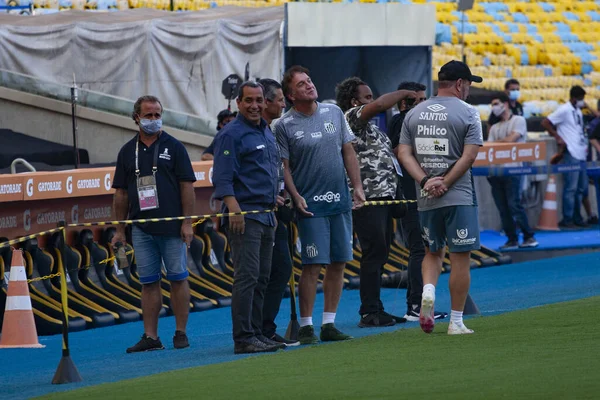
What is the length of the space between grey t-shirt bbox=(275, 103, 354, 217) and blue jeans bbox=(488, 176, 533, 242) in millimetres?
8573

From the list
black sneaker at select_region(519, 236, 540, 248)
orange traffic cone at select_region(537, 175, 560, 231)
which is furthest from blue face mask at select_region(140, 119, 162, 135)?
orange traffic cone at select_region(537, 175, 560, 231)

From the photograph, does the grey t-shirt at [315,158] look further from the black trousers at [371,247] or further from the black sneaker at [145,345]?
the black sneaker at [145,345]

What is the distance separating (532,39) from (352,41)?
15303 mm

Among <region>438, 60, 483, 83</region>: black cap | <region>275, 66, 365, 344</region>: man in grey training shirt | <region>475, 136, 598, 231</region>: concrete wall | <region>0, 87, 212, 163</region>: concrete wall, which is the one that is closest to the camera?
<region>438, 60, 483, 83</region>: black cap

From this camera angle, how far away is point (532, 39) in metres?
33.5

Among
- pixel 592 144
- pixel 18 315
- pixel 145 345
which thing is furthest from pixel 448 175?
pixel 592 144

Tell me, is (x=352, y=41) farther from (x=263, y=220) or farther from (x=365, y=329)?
(x=263, y=220)

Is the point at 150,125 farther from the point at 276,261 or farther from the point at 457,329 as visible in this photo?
the point at 457,329

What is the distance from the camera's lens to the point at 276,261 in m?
9.91

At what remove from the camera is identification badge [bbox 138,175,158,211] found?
995cm

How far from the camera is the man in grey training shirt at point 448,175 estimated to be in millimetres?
9352

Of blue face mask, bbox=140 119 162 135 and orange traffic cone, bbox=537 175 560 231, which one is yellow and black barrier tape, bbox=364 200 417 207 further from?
orange traffic cone, bbox=537 175 560 231

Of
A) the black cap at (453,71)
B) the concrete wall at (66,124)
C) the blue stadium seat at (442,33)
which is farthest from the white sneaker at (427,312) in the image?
A: the blue stadium seat at (442,33)

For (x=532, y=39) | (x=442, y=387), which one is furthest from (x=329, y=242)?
(x=532, y=39)
